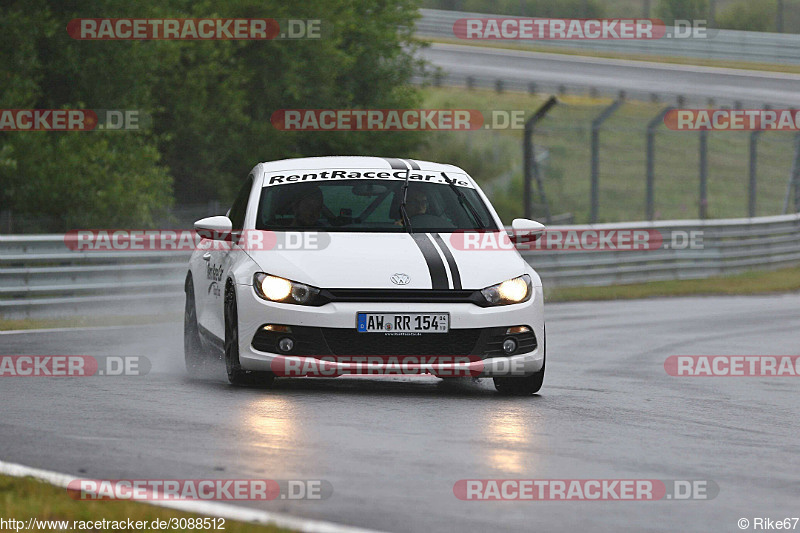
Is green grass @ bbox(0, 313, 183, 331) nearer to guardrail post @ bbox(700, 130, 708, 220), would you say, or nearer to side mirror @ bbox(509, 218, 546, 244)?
side mirror @ bbox(509, 218, 546, 244)

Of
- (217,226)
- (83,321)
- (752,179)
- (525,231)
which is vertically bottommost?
(752,179)

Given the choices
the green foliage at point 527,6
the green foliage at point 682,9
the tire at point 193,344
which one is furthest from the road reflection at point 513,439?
the green foliage at point 527,6

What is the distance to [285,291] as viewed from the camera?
31.2 feet

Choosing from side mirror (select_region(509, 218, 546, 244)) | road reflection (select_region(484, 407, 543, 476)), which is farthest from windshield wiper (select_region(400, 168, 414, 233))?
road reflection (select_region(484, 407, 543, 476))

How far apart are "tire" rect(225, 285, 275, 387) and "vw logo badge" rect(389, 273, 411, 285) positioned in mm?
1001

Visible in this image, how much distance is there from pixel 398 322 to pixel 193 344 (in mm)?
2605

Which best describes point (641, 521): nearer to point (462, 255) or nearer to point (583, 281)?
point (462, 255)

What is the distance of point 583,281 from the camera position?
85.9 ft

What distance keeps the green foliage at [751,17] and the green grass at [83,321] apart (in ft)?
194

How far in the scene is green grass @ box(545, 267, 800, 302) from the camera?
2505cm

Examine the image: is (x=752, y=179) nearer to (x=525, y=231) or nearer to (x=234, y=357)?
(x=525, y=231)

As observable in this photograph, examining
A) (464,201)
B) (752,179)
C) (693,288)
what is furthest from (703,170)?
(464,201)

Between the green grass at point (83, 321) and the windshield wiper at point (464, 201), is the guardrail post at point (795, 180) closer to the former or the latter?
the green grass at point (83, 321)

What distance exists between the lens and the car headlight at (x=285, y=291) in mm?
9445
